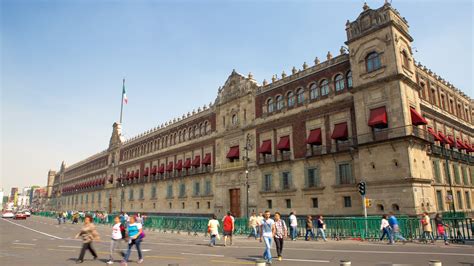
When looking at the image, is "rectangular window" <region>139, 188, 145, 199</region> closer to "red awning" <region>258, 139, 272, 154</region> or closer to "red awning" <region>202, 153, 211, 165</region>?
"red awning" <region>202, 153, 211, 165</region>

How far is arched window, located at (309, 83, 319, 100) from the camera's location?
3062cm

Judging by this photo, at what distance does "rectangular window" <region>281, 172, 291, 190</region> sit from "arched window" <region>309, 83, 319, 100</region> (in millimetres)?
7845

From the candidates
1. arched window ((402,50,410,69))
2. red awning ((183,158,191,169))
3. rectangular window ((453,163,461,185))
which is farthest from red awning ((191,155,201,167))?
rectangular window ((453,163,461,185))

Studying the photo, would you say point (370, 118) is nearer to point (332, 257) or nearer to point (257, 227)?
point (257, 227)

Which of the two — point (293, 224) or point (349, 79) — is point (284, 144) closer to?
point (349, 79)

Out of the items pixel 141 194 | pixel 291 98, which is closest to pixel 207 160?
pixel 291 98

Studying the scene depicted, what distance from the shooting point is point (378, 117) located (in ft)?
79.8

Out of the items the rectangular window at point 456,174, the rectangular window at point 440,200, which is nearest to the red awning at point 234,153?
the rectangular window at point 440,200

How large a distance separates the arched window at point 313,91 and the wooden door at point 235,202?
13604mm

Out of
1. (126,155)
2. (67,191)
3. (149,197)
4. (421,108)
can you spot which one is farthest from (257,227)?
(67,191)

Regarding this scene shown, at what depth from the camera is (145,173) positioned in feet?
182

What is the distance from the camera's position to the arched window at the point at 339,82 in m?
28.8

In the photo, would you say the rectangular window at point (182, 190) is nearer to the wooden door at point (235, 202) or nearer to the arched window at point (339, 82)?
the wooden door at point (235, 202)

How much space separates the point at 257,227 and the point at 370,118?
1218 cm
